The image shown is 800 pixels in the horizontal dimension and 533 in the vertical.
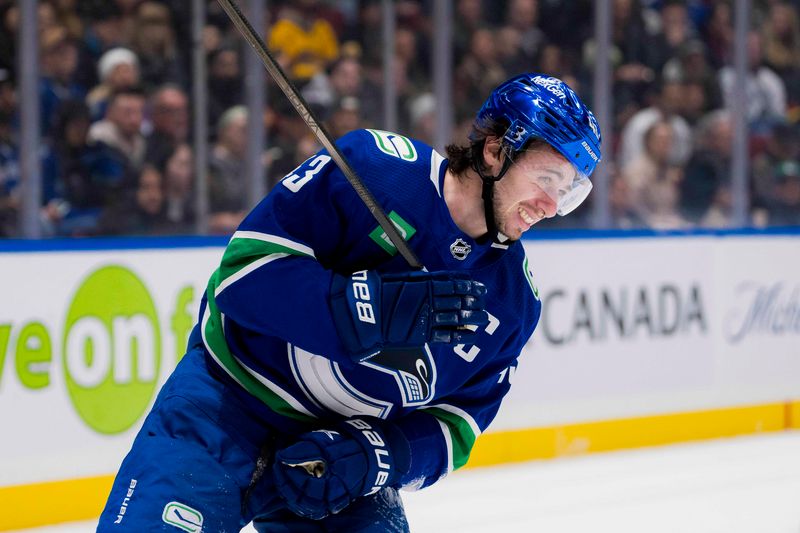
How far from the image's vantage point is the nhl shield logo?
1.90 metres

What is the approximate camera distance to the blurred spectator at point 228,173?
4.54m

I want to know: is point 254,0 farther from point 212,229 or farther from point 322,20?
point 212,229

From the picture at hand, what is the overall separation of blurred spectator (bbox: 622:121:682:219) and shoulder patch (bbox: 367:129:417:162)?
383 cm

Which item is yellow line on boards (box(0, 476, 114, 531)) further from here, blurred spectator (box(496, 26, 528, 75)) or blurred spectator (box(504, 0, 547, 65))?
blurred spectator (box(504, 0, 547, 65))

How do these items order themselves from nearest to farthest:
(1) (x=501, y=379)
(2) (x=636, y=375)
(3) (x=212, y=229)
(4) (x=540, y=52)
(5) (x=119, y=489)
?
(5) (x=119, y=489) < (1) (x=501, y=379) < (3) (x=212, y=229) < (2) (x=636, y=375) < (4) (x=540, y=52)

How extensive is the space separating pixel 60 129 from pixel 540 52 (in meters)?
2.36

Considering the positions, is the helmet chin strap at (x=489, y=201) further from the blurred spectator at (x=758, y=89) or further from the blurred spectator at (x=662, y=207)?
the blurred spectator at (x=758, y=89)

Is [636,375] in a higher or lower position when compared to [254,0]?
lower

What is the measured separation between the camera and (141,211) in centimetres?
428

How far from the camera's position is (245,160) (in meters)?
4.67

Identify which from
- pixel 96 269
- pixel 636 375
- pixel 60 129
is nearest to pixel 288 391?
pixel 96 269

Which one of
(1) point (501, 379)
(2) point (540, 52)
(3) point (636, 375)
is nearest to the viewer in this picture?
(1) point (501, 379)

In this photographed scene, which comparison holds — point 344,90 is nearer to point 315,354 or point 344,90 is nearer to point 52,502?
point 52,502

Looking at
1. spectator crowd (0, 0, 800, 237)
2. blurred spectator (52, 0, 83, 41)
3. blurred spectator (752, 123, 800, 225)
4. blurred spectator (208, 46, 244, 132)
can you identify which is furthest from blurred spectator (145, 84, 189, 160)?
blurred spectator (752, 123, 800, 225)
